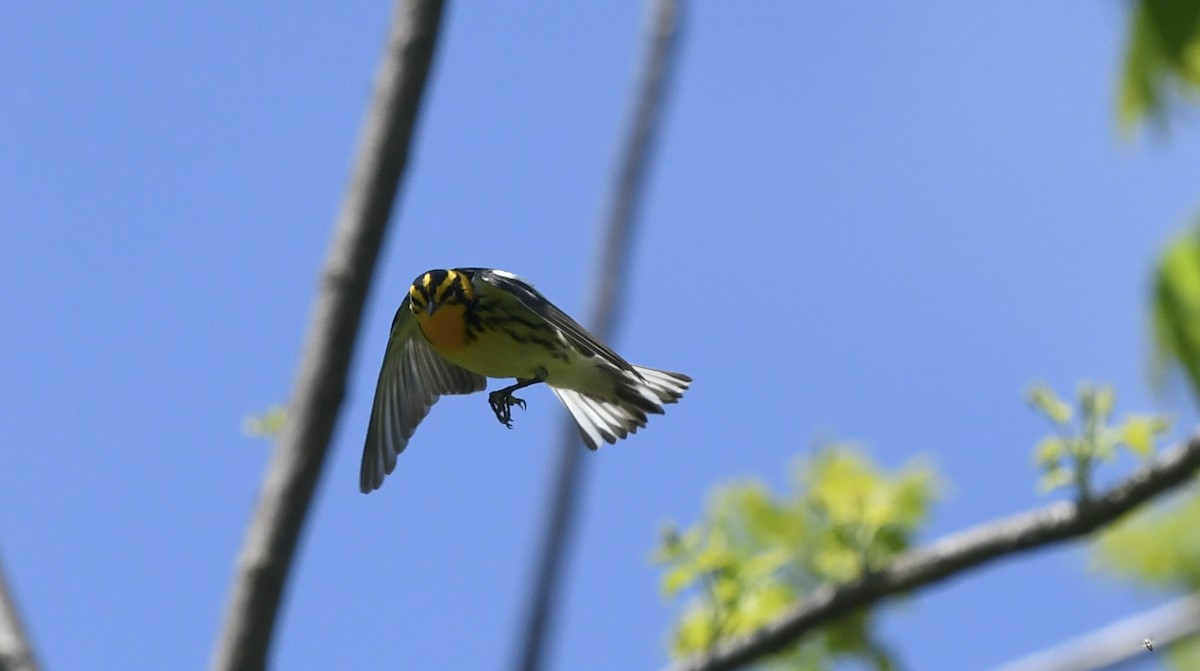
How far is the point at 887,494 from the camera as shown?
9.30 ft

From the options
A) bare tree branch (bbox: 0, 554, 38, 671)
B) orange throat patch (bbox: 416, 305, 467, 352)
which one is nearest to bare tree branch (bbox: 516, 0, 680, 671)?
bare tree branch (bbox: 0, 554, 38, 671)

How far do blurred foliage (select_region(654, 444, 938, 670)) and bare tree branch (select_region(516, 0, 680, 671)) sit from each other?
1.07 m

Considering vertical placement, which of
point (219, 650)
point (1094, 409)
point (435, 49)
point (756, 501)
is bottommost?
point (219, 650)

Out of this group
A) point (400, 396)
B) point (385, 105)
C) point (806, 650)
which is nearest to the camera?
point (385, 105)

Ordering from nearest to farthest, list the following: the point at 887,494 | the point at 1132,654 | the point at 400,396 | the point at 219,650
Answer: the point at 1132,654 < the point at 219,650 < the point at 887,494 < the point at 400,396

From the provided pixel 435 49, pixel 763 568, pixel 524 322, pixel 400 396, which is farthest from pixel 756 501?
pixel 400 396

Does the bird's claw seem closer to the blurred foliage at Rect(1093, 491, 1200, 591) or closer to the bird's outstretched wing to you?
the bird's outstretched wing

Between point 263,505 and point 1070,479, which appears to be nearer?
point 263,505

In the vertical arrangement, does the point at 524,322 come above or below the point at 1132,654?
above

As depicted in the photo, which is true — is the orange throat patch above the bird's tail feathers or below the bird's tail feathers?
above

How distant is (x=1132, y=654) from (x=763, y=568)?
152 cm

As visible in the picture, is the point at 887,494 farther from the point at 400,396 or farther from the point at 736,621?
the point at 400,396

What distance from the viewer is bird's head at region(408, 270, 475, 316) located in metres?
5.34

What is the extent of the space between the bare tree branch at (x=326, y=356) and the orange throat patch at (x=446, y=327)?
3488mm
